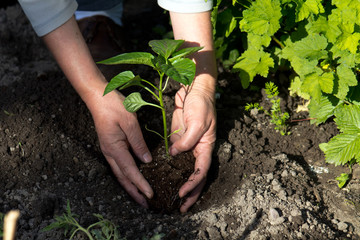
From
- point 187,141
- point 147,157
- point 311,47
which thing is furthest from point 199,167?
point 311,47

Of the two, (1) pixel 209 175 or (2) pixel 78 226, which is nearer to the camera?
(2) pixel 78 226

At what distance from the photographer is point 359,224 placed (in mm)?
2162

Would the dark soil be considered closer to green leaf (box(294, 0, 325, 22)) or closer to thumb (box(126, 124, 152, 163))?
thumb (box(126, 124, 152, 163))

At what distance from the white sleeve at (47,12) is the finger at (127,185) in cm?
78

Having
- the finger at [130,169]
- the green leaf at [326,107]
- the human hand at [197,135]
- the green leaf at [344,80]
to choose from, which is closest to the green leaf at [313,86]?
the green leaf at [344,80]

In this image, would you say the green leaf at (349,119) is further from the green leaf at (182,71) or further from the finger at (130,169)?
the finger at (130,169)

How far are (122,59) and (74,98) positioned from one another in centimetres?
103

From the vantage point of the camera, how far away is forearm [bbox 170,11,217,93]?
8.07ft

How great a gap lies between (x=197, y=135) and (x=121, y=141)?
41 cm

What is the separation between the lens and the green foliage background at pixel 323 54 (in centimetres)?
224

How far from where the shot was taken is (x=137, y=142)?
2352 mm

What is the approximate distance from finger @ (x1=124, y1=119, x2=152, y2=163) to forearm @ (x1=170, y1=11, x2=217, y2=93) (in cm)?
41

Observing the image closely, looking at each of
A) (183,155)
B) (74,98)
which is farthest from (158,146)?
(74,98)

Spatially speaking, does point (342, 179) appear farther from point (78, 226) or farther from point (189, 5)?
point (78, 226)
